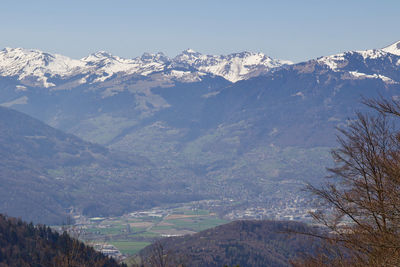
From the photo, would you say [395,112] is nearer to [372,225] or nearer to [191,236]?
[372,225]

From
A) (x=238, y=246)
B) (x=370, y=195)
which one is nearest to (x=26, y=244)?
(x=238, y=246)

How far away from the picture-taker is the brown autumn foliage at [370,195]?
1748 centimetres

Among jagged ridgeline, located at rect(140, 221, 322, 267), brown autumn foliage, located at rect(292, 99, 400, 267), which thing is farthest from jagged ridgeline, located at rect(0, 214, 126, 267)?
brown autumn foliage, located at rect(292, 99, 400, 267)

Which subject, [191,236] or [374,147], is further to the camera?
[191,236]

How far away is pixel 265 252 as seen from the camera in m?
166

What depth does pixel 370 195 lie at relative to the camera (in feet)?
65.1

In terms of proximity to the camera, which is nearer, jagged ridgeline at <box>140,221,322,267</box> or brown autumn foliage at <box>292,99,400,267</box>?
brown autumn foliage at <box>292,99,400,267</box>

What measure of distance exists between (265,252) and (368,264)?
488ft

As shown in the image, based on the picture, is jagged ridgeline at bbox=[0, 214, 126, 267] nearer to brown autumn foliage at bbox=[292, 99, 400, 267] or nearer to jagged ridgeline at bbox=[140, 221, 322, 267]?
jagged ridgeline at bbox=[140, 221, 322, 267]

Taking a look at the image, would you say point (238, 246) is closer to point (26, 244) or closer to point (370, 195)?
point (26, 244)

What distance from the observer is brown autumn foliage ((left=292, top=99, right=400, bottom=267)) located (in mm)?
17484

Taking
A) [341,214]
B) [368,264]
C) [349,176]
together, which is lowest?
[368,264]

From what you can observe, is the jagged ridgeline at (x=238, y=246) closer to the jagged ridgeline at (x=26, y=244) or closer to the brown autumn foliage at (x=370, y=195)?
the jagged ridgeline at (x=26, y=244)

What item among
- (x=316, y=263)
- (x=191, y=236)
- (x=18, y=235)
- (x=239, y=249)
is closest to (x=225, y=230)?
(x=191, y=236)
